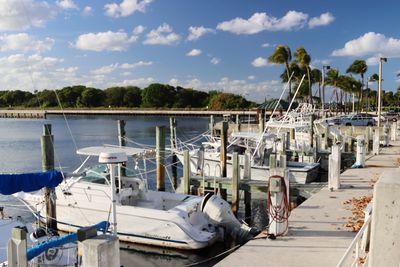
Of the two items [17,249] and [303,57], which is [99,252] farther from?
[303,57]

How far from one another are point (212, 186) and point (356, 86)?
76.2 m

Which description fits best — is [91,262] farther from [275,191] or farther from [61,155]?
[61,155]

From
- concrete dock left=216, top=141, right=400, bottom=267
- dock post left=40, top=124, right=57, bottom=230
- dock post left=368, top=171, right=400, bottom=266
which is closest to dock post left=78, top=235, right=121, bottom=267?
concrete dock left=216, top=141, right=400, bottom=267

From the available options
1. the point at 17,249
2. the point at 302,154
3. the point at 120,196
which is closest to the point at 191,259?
the point at 120,196

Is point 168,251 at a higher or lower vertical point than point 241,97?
lower

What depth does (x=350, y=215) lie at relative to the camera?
1127 centimetres

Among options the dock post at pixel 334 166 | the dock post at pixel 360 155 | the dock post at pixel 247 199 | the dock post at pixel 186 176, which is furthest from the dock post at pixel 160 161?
the dock post at pixel 360 155

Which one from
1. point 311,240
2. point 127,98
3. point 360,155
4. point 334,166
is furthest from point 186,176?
point 127,98

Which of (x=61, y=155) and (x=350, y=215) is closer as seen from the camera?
(x=350, y=215)

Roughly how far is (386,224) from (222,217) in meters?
9.24

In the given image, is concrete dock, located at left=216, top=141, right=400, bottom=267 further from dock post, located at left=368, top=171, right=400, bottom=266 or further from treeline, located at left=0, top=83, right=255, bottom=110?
treeline, located at left=0, top=83, right=255, bottom=110

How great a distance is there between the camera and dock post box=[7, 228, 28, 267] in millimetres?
7062

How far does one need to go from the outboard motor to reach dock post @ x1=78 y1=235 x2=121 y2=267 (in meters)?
7.95

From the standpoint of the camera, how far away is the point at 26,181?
36.0 feet
